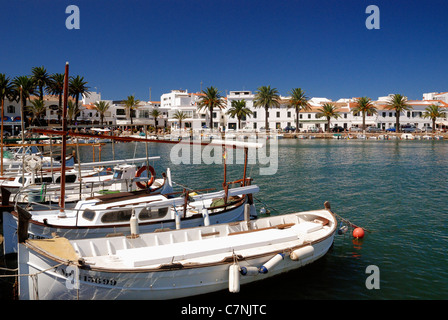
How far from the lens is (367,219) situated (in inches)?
820

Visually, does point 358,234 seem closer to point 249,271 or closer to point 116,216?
point 249,271

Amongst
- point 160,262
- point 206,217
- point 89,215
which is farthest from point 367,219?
point 89,215

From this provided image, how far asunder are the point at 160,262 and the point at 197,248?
5.13 ft

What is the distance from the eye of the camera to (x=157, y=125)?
118 metres

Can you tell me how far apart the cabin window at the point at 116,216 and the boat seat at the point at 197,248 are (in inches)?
134

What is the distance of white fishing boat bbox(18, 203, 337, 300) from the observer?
1043cm

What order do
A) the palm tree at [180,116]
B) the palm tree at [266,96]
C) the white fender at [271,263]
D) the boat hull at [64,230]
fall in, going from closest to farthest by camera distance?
the white fender at [271,263] → the boat hull at [64,230] → the palm tree at [266,96] → the palm tree at [180,116]

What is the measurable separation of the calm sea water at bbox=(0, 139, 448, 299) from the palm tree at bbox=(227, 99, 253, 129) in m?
59.3

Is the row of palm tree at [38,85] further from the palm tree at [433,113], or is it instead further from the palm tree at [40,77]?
the palm tree at [433,113]

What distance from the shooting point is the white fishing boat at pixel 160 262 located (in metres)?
10.4

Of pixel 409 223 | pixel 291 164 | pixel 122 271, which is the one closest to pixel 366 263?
pixel 409 223

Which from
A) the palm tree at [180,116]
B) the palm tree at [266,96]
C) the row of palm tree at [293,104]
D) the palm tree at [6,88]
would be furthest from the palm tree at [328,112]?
the palm tree at [6,88]
